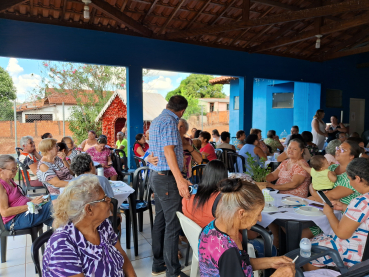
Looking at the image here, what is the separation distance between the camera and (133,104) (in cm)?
700

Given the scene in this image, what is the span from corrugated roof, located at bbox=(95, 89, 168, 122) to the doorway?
8.16m

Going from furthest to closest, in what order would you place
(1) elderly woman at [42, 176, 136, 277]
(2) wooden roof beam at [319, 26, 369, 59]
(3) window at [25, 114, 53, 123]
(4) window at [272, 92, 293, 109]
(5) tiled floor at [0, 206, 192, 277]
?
(3) window at [25, 114, 53, 123], (4) window at [272, 92, 293, 109], (2) wooden roof beam at [319, 26, 369, 59], (5) tiled floor at [0, 206, 192, 277], (1) elderly woman at [42, 176, 136, 277]

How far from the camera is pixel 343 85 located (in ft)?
36.1

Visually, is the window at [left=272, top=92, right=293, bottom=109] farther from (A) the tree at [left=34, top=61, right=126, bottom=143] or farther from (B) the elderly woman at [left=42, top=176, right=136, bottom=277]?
(B) the elderly woman at [left=42, top=176, right=136, bottom=277]

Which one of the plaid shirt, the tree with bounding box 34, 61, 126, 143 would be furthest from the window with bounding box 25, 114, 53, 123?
the plaid shirt

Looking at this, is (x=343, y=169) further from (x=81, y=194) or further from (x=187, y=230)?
(x=81, y=194)

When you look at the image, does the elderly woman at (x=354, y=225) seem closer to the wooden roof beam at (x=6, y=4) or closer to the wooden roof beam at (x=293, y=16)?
the wooden roof beam at (x=293, y=16)

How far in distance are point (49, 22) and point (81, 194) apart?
5639mm

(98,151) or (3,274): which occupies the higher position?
(98,151)

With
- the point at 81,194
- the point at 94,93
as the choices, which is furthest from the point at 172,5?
the point at 94,93

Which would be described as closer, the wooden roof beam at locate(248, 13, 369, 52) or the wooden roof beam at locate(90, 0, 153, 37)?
the wooden roof beam at locate(90, 0, 153, 37)

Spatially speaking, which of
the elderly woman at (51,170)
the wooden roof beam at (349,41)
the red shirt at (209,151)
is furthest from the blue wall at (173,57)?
the elderly woman at (51,170)

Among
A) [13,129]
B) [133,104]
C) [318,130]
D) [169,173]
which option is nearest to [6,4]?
[133,104]

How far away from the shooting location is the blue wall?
18.9 feet
